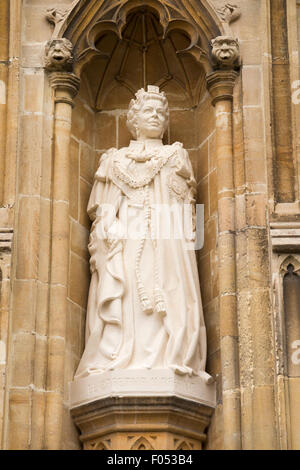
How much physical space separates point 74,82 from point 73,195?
102 centimetres

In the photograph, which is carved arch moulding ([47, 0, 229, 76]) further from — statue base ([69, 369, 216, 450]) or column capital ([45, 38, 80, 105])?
statue base ([69, 369, 216, 450])

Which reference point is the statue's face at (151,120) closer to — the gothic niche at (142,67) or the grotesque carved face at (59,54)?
the gothic niche at (142,67)

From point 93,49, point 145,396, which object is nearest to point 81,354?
point 145,396

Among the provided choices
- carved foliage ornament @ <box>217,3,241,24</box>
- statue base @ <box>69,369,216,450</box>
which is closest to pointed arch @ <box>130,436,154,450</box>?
statue base @ <box>69,369,216,450</box>

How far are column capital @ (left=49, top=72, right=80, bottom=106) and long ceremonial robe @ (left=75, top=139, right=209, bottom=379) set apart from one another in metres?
0.63

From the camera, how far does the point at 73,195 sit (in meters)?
13.1

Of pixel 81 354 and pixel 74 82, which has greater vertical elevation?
pixel 74 82

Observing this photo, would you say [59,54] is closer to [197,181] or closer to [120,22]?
[120,22]

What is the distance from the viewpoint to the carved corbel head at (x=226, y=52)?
13133 mm

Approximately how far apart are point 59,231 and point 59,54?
1612 millimetres

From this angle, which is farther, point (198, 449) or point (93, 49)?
point (93, 49)

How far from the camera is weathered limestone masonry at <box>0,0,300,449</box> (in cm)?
1204

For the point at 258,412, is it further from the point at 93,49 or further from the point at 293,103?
the point at 93,49
